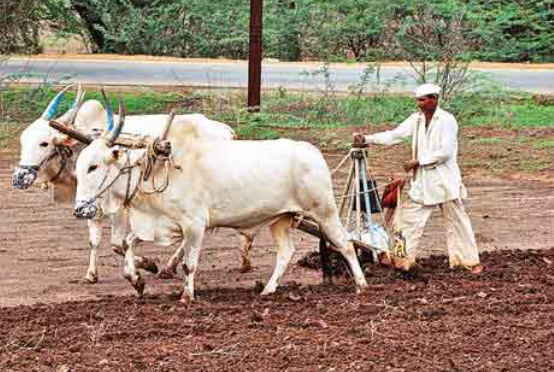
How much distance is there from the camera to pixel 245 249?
11367mm

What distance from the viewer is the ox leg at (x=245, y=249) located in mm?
11328

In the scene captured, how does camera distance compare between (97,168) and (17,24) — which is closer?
(97,168)

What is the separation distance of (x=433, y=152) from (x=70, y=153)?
307cm

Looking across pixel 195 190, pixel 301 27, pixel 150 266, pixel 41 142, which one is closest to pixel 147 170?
pixel 195 190

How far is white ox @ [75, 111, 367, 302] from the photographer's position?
396 inches

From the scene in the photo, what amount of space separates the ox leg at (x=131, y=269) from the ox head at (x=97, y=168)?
431 millimetres

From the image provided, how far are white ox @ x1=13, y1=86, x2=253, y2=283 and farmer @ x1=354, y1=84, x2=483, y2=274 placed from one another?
1.34 m

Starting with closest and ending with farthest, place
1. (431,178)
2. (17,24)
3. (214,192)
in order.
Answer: (214,192), (431,178), (17,24)

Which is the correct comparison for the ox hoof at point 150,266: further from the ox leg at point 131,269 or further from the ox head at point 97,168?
the ox head at point 97,168

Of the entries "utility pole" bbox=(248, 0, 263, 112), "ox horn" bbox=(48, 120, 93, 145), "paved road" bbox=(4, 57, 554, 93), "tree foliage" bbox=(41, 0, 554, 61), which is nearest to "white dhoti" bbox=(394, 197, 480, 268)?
"ox horn" bbox=(48, 120, 93, 145)

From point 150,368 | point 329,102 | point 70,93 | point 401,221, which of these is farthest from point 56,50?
point 150,368

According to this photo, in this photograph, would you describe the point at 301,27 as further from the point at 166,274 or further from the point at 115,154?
the point at 115,154

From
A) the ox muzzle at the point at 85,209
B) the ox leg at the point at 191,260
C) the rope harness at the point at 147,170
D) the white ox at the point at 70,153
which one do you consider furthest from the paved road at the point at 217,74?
the ox muzzle at the point at 85,209

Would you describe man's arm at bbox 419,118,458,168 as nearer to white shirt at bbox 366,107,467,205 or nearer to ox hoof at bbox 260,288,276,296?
white shirt at bbox 366,107,467,205
